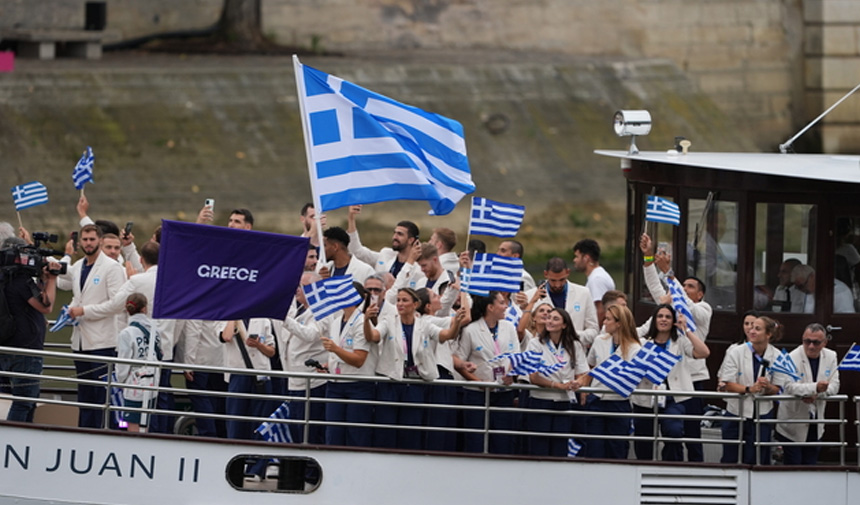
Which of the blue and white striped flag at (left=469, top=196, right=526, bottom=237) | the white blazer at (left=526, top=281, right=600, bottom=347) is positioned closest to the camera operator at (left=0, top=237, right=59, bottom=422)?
the blue and white striped flag at (left=469, top=196, right=526, bottom=237)

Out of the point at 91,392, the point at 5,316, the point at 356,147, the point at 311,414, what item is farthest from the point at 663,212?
the point at 5,316

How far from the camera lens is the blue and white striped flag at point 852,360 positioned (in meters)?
10.3

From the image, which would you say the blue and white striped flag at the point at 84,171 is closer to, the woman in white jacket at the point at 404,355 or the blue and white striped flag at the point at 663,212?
the woman in white jacket at the point at 404,355

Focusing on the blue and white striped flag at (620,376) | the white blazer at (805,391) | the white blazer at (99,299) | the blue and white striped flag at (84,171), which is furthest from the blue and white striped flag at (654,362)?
the blue and white striped flag at (84,171)

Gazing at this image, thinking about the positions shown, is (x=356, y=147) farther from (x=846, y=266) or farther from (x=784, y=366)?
(x=846, y=266)

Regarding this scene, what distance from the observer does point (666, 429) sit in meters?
10.6

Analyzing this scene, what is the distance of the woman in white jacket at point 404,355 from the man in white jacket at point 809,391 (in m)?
2.29

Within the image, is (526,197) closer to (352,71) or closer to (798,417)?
(352,71)

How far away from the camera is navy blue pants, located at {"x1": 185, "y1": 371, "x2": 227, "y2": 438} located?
10984 millimetres

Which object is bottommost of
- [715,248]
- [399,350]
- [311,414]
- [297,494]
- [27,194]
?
[297,494]

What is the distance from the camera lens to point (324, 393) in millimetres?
10727

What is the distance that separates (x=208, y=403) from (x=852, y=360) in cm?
444

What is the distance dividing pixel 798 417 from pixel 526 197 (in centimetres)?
2035

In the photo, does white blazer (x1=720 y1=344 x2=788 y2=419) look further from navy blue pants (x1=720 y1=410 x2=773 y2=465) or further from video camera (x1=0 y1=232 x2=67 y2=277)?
video camera (x1=0 y1=232 x2=67 y2=277)
